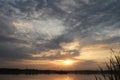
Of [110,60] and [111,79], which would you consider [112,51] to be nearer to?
[110,60]

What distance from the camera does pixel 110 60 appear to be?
29.6 feet

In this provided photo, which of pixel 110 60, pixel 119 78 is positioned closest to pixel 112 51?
pixel 110 60

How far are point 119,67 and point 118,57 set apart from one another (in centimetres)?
82

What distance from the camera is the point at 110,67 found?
28.5 feet

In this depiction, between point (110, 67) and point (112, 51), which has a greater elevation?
point (112, 51)

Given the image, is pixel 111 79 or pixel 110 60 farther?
pixel 110 60

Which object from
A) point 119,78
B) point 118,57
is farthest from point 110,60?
point 119,78

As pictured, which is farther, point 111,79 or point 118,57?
point 118,57

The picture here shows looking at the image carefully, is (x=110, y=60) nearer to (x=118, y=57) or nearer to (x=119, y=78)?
(x=118, y=57)

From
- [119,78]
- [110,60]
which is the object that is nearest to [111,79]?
[119,78]

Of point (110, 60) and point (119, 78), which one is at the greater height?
point (110, 60)

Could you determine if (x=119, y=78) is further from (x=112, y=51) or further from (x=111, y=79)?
(x=112, y=51)

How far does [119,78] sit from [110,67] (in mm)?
594

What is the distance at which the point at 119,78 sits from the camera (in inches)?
324
